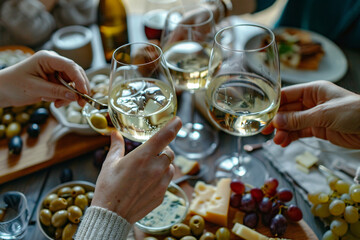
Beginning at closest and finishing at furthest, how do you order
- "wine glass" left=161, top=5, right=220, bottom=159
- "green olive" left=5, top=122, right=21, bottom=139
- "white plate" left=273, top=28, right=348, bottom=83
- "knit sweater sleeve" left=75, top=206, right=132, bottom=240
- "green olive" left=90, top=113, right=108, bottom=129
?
"knit sweater sleeve" left=75, top=206, right=132, bottom=240
"green olive" left=90, top=113, right=108, bottom=129
"wine glass" left=161, top=5, right=220, bottom=159
"green olive" left=5, top=122, right=21, bottom=139
"white plate" left=273, top=28, right=348, bottom=83

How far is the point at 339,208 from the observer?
2.53 ft

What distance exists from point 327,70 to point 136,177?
959 millimetres

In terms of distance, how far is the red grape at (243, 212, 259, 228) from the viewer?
0.79m

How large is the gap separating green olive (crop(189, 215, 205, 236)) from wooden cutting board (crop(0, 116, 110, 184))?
1.28 feet

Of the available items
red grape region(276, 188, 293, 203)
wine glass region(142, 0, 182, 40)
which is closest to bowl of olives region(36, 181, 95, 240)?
red grape region(276, 188, 293, 203)

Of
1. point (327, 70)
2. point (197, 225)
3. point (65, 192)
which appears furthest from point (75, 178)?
point (327, 70)

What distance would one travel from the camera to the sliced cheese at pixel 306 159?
0.94 metres

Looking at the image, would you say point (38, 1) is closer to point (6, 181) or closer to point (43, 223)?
point (6, 181)

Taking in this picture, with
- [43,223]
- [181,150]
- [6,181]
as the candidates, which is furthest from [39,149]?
[181,150]

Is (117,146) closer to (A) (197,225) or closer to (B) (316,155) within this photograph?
(A) (197,225)

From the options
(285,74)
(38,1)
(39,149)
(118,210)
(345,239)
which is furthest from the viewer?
(38,1)

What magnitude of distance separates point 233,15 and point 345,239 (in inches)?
39.0

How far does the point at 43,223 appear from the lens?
0.79 metres

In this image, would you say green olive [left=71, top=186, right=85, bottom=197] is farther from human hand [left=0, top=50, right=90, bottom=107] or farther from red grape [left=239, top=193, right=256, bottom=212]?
red grape [left=239, top=193, right=256, bottom=212]
